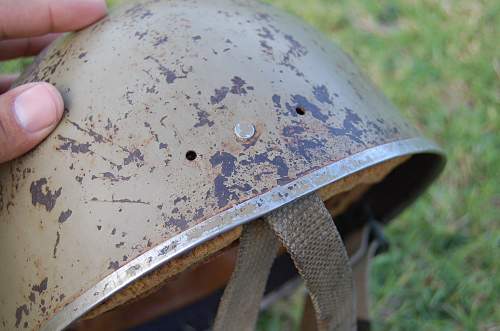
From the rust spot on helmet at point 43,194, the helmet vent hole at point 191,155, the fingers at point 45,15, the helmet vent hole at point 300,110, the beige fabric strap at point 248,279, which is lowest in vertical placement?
the beige fabric strap at point 248,279

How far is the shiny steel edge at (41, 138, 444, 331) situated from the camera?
0.88 meters

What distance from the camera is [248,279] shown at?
105 cm

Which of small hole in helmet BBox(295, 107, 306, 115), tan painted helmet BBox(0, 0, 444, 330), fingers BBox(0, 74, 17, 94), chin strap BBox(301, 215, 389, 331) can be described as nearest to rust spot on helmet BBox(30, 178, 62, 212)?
tan painted helmet BBox(0, 0, 444, 330)

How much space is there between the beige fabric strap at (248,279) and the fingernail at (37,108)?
38 centimetres

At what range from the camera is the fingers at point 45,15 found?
47.7 inches

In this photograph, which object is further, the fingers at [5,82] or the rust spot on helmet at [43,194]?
the fingers at [5,82]

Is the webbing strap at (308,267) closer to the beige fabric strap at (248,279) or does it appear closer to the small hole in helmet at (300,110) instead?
the beige fabric strap at (248,279)

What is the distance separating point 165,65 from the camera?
105 centimetres

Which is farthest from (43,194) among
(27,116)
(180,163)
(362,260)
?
(362,260)

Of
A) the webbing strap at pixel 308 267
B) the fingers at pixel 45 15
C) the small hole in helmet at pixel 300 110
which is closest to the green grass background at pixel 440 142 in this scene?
the webbing strap at pixel 308 267

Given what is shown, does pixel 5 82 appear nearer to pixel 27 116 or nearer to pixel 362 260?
pixel 27 116

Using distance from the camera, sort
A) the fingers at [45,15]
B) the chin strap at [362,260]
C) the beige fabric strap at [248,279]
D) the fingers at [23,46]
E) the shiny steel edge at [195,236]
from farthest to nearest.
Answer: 1. the fingers at [23,46]
2. the chin strap at [362,260]
3. the fingers at [45,15]
4. the beige fabric strap at [248,279]
5. the shiny steel edge at [195,236]

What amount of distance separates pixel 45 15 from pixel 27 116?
1.08ft

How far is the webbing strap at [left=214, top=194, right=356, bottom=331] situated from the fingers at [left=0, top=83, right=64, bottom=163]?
386 mm
